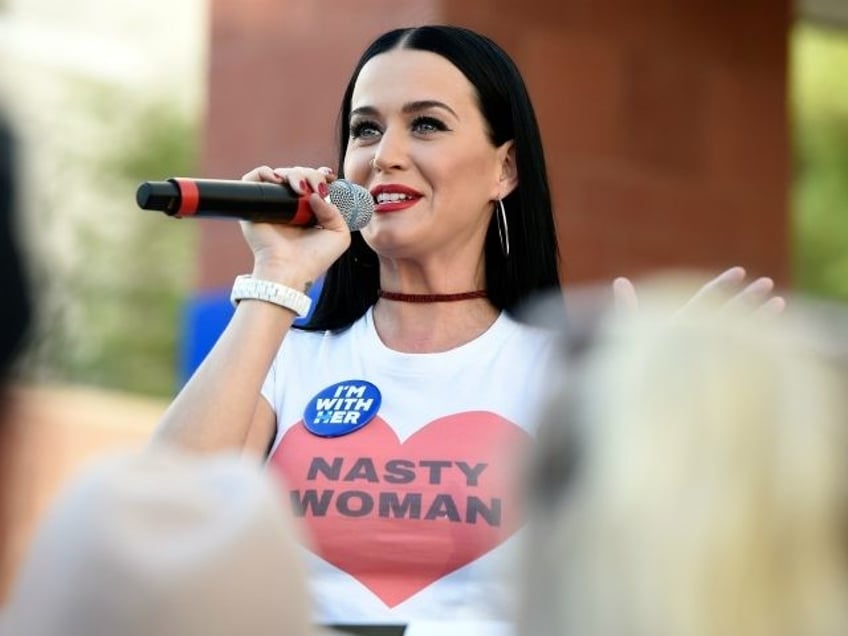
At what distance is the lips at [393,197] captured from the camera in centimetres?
316

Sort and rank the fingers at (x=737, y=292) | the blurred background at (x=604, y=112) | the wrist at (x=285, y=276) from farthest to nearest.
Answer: the blurred background at (x=604, y=112), the wrist at (x=285, y=276), the fingers at (x=737, y=292)

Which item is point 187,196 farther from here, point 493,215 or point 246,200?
point 493,215

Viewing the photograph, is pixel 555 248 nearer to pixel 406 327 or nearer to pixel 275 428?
pixel 406 327

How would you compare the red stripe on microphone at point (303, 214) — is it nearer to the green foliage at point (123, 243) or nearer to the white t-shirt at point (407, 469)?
the white t-shirt at point (407, 469)

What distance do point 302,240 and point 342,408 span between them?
0.92 ft

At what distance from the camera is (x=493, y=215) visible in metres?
3.33

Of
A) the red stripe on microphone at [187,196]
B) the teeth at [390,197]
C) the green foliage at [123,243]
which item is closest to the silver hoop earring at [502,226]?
the teeth at [390,197]

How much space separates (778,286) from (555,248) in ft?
11.7

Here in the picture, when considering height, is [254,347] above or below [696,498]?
above

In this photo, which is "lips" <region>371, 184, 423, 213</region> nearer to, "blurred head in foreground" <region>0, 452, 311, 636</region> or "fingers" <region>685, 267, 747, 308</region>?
"fingers" <region>685, 267, 747, 308</region>

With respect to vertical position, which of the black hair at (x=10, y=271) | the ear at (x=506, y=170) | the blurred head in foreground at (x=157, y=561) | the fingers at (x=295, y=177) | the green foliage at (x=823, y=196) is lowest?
the blurred head in foreground at (x=157, y=561)

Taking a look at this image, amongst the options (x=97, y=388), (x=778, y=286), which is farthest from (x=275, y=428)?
(x=97, y=388)

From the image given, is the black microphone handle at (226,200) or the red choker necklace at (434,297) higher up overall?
the red choker necklace at (434,297)

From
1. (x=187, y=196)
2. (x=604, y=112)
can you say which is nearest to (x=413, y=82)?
(x=187, y=196)
